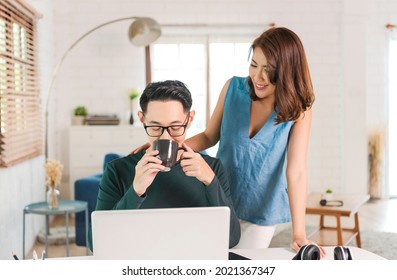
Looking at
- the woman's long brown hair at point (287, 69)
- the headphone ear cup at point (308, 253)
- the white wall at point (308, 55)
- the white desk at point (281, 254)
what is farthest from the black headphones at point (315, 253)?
the white wall at point (308, 55)

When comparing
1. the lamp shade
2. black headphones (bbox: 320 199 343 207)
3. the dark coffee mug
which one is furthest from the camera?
the lamp shade

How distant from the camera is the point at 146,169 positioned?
108 centimetres

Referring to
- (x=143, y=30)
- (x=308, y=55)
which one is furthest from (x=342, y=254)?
(x=308, y=55)

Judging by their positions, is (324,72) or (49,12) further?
(324,72)

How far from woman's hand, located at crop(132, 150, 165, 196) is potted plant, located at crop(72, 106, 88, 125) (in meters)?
3.73

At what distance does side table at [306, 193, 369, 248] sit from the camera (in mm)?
3273

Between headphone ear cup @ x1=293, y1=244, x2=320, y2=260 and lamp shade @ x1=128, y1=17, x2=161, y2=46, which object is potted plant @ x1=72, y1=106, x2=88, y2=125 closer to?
lamp shade @ x1=128, y1=17, x2=161, y2=46

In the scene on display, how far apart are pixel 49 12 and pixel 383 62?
106 inches

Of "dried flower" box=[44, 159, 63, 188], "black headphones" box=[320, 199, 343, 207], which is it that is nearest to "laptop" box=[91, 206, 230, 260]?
"dried flower" box=[44, 159, 63, 188]

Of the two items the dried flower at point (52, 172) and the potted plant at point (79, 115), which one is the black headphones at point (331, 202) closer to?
the dried flower at point (52, 172)
